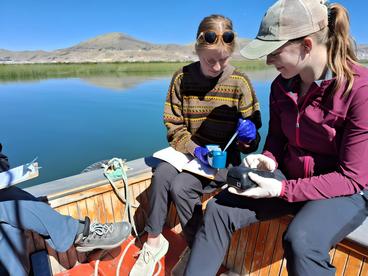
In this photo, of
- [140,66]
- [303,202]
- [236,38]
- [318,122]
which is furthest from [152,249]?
[140,66]

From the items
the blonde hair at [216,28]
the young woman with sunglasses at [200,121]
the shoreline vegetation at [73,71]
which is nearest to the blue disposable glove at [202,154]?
the young woman with sunglasses at [200,121]

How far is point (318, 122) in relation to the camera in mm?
1357

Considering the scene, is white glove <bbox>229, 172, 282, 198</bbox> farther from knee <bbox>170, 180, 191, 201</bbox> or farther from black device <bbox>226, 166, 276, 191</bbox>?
knee <bbox>170, 180, 191, 201</bbox>

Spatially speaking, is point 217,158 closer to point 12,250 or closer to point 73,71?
point 12,250

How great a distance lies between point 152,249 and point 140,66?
3805cm

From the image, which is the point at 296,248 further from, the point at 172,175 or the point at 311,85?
the point at 172,175

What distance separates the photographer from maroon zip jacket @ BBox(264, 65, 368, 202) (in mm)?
1230

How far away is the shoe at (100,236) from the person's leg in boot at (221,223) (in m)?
0.60

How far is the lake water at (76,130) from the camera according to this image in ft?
23.5

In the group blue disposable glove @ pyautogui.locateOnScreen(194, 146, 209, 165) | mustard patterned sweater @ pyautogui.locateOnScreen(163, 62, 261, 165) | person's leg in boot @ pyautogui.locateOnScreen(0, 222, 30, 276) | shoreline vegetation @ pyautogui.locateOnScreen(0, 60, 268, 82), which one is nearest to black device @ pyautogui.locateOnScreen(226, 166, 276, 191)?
blue disposable glove @ pyautogui.locateOnScreen(194, 146, 209, 165)

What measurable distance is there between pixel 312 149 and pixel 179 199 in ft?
2.49

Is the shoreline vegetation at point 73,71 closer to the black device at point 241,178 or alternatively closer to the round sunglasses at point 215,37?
the round sunglasses at point 215,37

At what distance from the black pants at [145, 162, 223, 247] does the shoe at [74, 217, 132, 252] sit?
18 centimetres

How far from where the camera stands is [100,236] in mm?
1811
